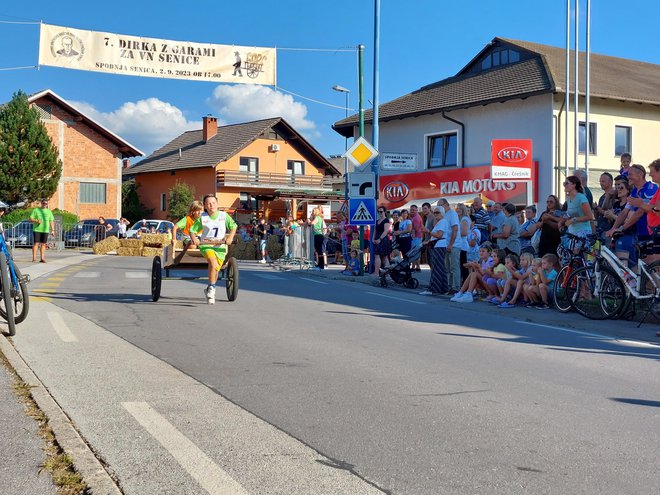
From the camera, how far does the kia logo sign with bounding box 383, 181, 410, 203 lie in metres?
36.9

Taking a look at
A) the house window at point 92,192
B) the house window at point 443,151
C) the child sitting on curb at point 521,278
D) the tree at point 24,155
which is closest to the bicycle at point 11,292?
the child sitting on curb at point 521,278

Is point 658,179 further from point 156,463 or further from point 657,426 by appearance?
point 156,463

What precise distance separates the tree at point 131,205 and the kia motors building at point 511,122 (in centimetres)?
3191

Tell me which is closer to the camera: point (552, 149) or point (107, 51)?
point (107, 51)

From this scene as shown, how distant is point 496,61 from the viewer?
3759cm

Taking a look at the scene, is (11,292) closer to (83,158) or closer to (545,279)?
(545,279)

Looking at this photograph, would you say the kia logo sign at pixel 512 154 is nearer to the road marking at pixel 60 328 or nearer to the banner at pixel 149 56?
the banner at pixel 149 56

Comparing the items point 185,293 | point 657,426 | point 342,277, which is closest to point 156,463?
point 657,426

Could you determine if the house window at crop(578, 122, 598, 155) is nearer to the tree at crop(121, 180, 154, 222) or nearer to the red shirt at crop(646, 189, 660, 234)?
the red shirt at crop(646, 189, 660, 234)

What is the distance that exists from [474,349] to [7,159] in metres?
43.2

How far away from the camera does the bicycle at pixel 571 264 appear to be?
39.0ft

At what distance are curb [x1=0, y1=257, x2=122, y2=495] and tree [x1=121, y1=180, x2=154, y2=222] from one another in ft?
196

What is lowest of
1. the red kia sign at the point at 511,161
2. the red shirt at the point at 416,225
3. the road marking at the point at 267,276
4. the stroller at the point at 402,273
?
the road marking at the point at 267,276

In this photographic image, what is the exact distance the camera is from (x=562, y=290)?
12.0 m
